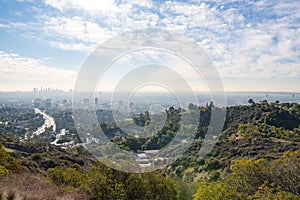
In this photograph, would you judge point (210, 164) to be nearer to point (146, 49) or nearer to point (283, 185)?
point (283, 185)

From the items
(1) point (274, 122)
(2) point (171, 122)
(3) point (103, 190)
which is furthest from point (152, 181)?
(1) point (274, 122)

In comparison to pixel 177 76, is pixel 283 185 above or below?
below

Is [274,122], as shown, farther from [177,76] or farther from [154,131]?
[177,76]

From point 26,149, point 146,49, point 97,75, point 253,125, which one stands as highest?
point 146,49

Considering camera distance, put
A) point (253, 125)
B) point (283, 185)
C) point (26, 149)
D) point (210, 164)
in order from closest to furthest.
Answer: point (283, 185)
point (210, 164)
point (26, 149)
point (253, 125)

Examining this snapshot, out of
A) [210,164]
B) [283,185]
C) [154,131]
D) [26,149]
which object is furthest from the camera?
[26,149]

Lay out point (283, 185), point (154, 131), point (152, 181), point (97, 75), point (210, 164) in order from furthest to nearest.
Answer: point (210, 164) < point (154, 131) < point (283, 185) < point (152, 181) < point (97, 75)

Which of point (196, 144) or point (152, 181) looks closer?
point (152, 181)

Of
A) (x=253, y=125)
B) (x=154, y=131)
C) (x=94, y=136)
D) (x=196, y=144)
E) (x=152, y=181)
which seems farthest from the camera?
(x=253, y=125)

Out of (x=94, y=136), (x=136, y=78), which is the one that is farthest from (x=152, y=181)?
(x=94, y=136)
